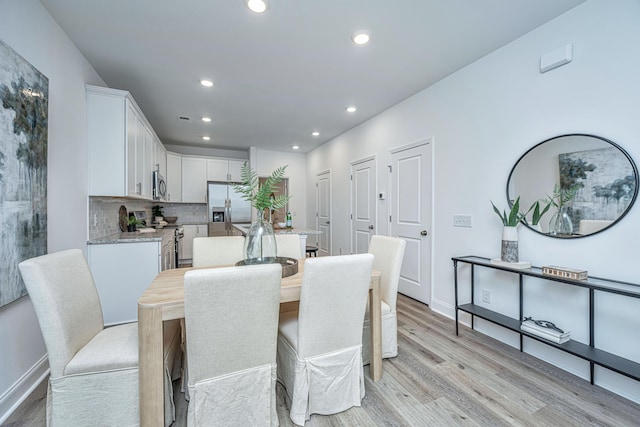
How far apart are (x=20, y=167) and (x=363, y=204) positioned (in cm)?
385

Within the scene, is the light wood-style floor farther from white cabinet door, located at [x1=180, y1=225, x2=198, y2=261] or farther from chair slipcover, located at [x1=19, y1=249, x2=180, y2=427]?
white cabinet door, located at [x1=180, y1=225, x2=198, y2=261]

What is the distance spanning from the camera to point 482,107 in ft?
8.44

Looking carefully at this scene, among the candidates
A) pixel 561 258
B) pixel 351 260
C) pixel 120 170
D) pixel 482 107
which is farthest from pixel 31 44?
pixel 561 258

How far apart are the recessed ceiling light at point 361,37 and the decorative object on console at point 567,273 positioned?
2.29 metres

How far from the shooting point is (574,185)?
6.50ft

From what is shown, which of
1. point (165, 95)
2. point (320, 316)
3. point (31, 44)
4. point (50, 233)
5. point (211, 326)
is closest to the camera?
point (211, 326)

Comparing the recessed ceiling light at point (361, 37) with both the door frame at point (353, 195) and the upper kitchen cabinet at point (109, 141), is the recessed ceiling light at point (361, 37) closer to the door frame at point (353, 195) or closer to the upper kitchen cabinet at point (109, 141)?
the door frame at point (353, 195)

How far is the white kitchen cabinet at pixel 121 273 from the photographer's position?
258 centimetres

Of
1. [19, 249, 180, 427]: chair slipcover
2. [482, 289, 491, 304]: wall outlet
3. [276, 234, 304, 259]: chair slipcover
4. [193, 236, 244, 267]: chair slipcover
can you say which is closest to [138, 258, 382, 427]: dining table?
[19, 249, 180, 427]: chair slipcover

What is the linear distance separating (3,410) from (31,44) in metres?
2.28

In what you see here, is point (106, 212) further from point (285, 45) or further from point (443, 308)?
point (443, 308)

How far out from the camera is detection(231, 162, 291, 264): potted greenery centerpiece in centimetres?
174

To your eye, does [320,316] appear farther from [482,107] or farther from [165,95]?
[165,95]

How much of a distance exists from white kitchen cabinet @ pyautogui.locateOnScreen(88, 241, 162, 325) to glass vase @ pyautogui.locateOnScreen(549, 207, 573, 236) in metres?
3.63
